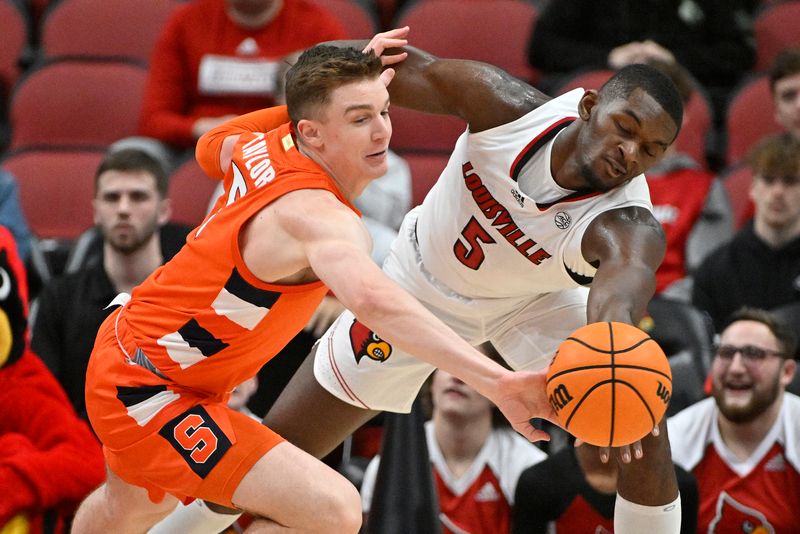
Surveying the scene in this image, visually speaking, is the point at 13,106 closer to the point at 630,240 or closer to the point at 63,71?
the point at 63,71

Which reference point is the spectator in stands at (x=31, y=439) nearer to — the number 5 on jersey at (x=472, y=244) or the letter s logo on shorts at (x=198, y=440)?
the letter s logo on shorts at (x=198, y=440)

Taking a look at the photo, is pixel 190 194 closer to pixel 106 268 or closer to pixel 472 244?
pixel 106 268

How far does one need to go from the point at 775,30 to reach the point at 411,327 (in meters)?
6.13

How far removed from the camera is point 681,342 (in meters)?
6.88

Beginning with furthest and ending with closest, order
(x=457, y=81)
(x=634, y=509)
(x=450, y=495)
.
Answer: (x=450, y=495) → (x=457, y=81) → (x=634, y=509)

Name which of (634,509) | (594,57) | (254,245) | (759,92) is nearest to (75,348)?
(254,245)

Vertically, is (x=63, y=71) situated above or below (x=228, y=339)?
below

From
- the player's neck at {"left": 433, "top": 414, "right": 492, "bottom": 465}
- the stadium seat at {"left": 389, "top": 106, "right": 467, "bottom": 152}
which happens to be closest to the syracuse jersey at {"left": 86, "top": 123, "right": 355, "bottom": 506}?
the player's neck at {"left": 433, "top": 414, "right": 492, "bottom": 465}

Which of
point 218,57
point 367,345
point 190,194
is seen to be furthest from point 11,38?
point 367,345

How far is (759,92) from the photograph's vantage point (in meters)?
8.54

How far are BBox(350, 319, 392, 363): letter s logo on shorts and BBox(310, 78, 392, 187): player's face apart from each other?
3.62 ft

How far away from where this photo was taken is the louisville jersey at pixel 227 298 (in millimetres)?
4281

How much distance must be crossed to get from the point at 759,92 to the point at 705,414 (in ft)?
9.57

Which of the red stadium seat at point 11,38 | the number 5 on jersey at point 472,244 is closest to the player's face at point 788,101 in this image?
the number 5 on jersey at point 472,244
